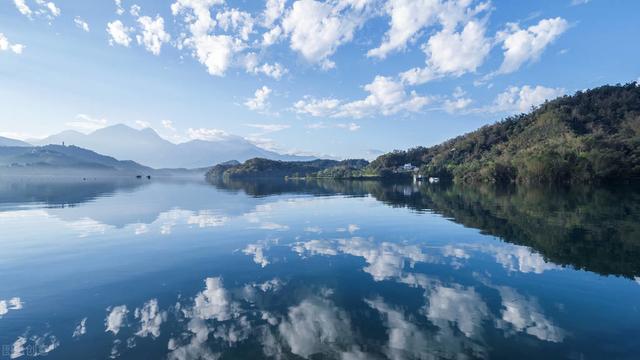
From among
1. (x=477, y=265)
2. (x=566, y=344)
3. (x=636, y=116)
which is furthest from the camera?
(x=636, y=116)

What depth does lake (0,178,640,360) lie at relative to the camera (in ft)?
40.5

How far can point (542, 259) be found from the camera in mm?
24469

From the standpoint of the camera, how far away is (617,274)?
20875mm

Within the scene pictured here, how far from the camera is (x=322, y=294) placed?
57.9ft

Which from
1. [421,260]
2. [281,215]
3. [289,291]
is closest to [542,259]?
[421,260]

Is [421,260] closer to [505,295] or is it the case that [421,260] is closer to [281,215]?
[505,295]

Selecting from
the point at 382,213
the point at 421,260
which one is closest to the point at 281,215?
the point at 382,213

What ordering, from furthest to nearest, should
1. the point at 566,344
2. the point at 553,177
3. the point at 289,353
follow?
the point at 553,177 → the point at 566,344 → the point at 289,353

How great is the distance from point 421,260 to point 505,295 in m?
7.47

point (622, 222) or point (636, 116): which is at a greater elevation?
point (636, 116)

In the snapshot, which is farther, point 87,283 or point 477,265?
point 477,265

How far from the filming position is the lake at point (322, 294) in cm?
1236

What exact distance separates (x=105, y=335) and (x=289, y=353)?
24.7ft

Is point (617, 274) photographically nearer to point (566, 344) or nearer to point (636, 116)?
point (566, 344)
